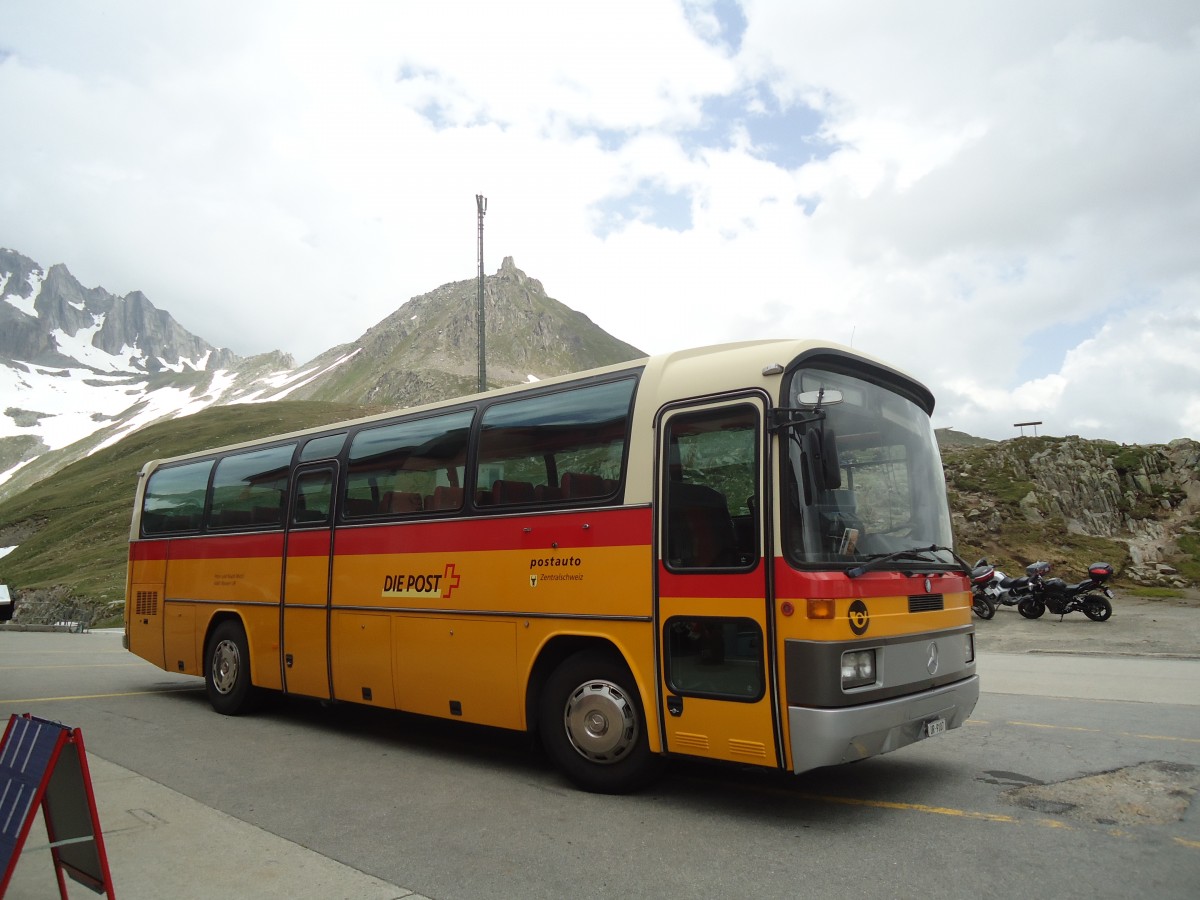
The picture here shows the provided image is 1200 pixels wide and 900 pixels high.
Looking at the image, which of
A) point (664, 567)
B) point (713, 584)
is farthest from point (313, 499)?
point (713, 584)

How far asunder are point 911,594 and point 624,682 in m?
2.09

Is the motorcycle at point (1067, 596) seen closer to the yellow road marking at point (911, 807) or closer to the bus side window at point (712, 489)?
the yellow road marking at point (911, 807)

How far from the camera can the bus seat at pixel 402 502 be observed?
27.6ft

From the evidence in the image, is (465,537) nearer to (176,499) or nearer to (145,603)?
(176,499)

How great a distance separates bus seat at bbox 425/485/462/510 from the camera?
7957mm

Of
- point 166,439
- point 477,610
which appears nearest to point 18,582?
point 166,439

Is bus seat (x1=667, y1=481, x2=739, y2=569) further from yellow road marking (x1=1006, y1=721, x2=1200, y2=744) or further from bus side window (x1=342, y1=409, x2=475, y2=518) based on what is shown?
yellow road marking (x1=1006, y1=721, x2=1200, y2=744)

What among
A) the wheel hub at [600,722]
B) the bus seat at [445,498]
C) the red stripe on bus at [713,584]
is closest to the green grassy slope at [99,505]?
the bus seat at [445,498]

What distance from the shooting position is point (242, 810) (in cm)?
631

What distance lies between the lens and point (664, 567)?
20.4 ft

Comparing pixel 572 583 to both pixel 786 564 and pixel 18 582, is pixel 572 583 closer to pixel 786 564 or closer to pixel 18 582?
pixel 786 564

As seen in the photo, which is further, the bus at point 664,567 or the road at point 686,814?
the bus at point 664,567

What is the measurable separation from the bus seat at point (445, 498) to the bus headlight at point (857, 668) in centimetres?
372

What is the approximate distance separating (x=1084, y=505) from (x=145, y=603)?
26426mm
